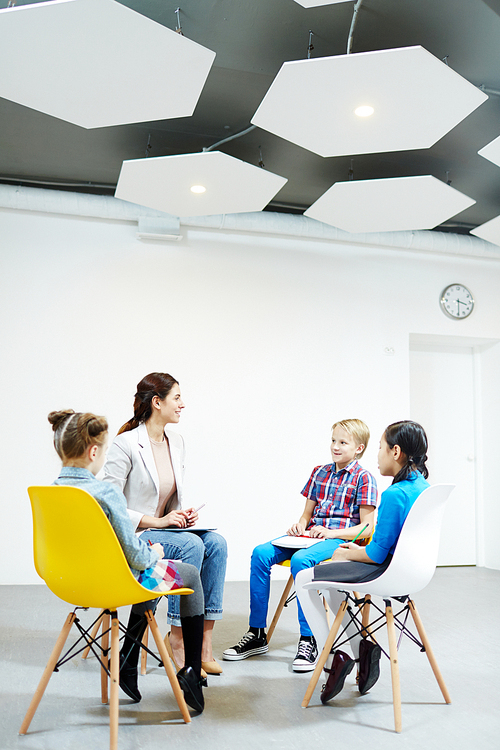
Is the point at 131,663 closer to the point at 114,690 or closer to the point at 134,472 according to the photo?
the point at 114,690

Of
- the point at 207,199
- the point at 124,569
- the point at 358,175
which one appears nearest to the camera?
the point at 124,569

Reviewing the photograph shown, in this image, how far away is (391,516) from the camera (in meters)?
2.37

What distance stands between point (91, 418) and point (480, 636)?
105 inches

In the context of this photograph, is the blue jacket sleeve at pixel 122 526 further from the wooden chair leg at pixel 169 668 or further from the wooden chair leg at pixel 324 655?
the wooden chair leg at pixel 324 655

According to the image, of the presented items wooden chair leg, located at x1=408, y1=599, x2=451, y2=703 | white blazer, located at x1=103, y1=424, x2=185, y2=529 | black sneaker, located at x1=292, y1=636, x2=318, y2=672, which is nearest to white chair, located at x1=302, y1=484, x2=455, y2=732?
wooden chair leg, located at x1=408, y1=599, x2=451, y2=703

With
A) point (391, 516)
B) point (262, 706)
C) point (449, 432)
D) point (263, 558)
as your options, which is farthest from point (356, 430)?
point (449, 432)

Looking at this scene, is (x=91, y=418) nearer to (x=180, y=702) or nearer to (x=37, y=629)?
(x=180, y=702)

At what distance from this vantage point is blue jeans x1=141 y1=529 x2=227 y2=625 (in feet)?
8.59

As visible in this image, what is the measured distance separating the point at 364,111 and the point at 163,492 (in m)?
2.23

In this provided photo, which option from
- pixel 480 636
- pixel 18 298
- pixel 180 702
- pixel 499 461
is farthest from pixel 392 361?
pixel 180 702

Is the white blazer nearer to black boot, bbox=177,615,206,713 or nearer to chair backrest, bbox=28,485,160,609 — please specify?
black boot, bbox=177,615,206,713

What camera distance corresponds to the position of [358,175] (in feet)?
16.8

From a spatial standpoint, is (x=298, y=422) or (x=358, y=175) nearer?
(x=358, y=175)

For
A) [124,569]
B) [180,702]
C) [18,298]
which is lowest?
[180,702]
